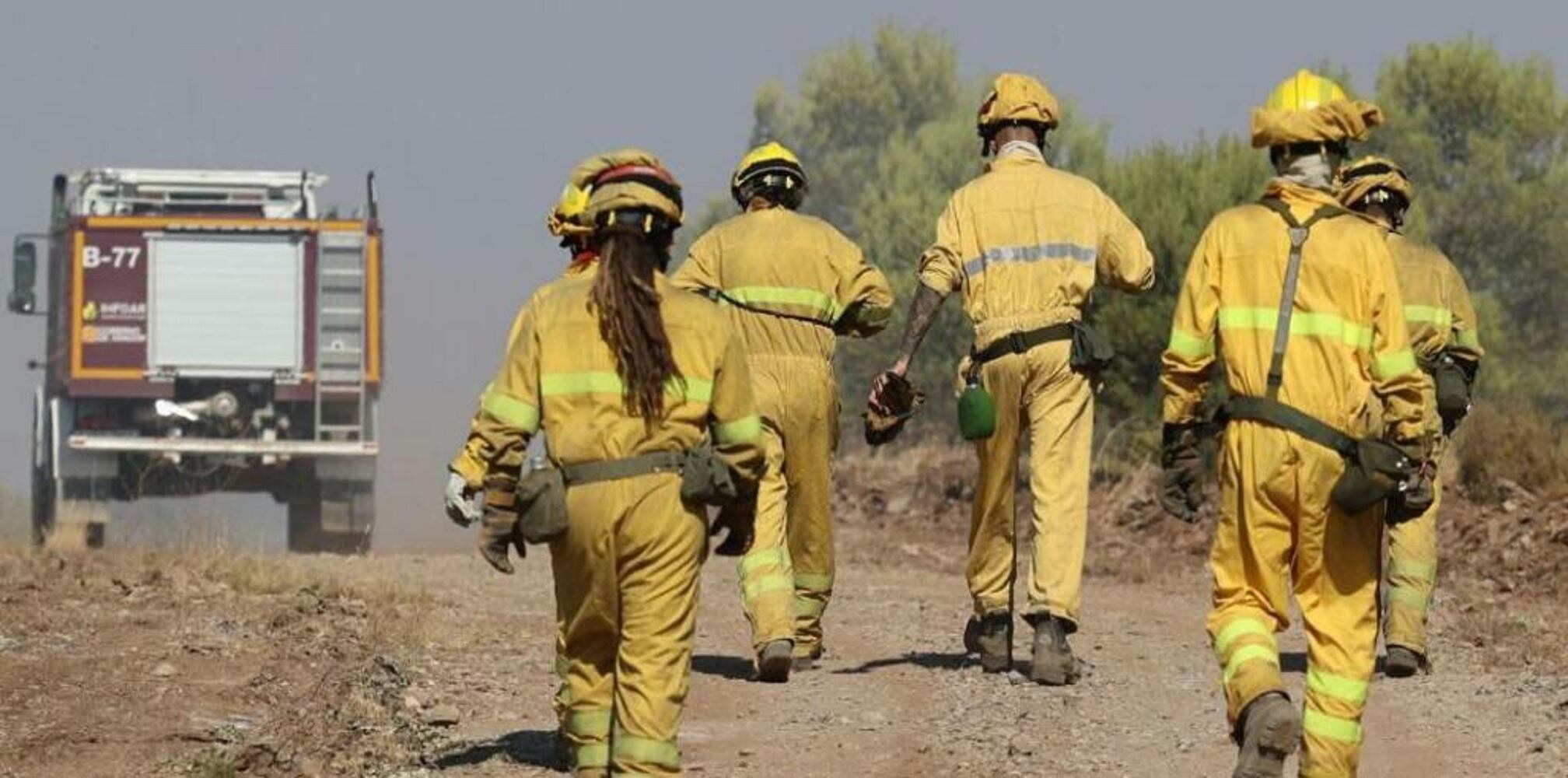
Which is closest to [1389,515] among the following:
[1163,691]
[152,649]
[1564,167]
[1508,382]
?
[1163,691]

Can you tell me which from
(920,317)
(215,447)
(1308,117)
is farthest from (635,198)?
(215,447)

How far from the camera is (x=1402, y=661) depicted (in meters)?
12.8

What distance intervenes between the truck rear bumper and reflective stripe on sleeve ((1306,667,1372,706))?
20.9 metres

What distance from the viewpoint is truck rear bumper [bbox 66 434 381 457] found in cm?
→ 2838

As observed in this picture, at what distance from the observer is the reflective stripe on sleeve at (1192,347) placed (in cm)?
877

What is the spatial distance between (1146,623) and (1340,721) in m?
7.43

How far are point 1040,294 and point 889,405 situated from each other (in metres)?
0.78

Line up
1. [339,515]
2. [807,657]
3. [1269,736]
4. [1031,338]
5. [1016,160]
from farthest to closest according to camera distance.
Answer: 1. [339,515]
2. [807,657]
3. [1016,160]
4. [1031,338]
5. [1269,736]

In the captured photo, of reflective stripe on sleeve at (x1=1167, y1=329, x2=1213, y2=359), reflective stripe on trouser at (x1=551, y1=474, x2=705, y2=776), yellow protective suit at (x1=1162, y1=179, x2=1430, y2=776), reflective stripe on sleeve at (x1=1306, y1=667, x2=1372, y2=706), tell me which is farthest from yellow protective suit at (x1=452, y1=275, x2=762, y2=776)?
reflective stripe on sleeve at (x1=1306, y1=667, x2=1372, y2=706)

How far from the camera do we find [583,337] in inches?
322

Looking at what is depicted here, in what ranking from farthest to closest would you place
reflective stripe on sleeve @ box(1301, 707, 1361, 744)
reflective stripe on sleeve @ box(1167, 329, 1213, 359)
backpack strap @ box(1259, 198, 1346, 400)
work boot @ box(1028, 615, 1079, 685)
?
1. work boot @ box(1028, 615, 1079, 685)
2. reflective stripe on sleeve @ box(1167, 329, 1213, 359)
3. backpack strap @ box(1259, 198, 1346, 400)
4. reflective stripe on sleeve @ box(1301, 707, 1361, 744)

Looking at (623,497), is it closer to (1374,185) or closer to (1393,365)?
(1393,365)

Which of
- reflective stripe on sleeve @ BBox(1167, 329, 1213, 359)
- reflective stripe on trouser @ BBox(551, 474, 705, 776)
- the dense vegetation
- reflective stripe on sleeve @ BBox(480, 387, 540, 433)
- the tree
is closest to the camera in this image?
reflective stripe on trouser @ BBox(551, 474, 705, 776)

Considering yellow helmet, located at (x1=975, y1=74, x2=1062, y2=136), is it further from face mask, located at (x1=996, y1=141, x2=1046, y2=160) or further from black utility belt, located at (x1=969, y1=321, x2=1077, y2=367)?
black utility belt, located at (x1=969, y1=321, x2=1077, y2=367)
